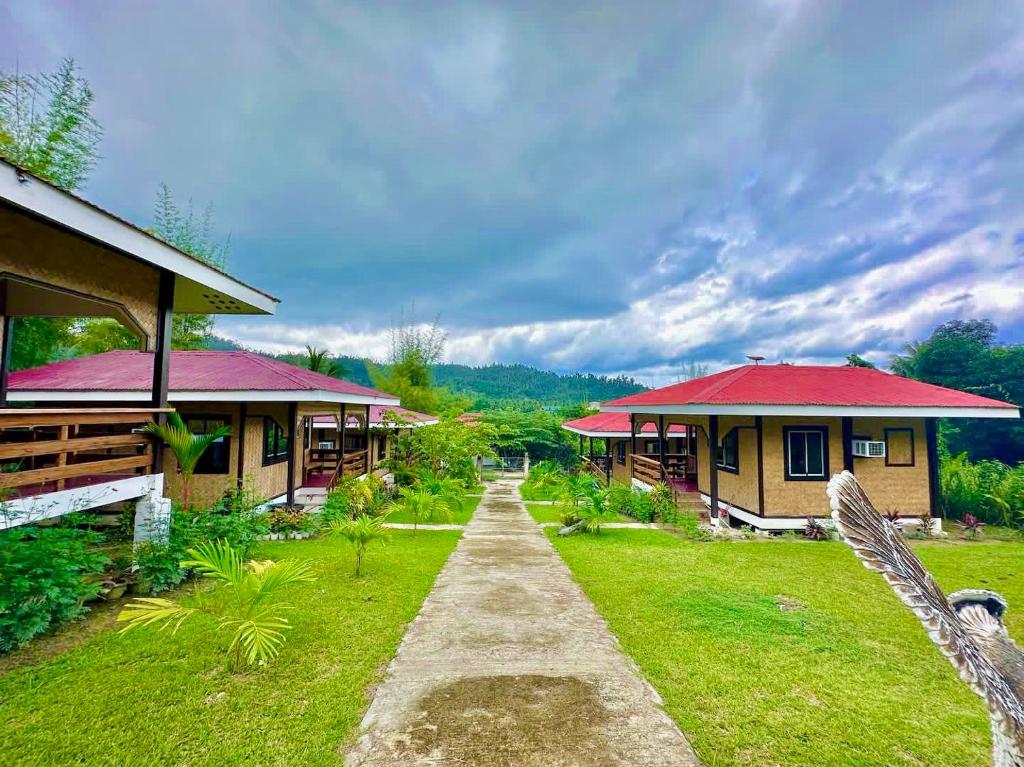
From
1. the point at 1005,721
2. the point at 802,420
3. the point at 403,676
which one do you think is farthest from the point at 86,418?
the point at 802,420

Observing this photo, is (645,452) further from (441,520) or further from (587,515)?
(441,520)

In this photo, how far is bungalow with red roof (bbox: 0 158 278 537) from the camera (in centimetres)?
394

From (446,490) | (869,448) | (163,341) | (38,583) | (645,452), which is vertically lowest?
(446,490)

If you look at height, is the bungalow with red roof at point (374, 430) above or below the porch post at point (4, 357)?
below

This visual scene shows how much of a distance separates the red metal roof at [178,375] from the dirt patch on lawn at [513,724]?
602 centimetres

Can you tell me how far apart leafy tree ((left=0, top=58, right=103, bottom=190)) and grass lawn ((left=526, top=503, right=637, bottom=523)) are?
11.8 meters

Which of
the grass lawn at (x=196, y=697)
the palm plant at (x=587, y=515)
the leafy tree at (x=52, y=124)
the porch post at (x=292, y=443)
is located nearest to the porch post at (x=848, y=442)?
the palm plant at (x=587, y=515)

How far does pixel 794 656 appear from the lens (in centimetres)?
366

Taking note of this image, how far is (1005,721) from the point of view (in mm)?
1095

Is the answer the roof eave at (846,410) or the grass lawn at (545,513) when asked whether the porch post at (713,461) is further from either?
the grass lawn at (545,513)

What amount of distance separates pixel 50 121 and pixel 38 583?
8.90 m

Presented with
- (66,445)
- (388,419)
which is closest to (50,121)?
(66,445)

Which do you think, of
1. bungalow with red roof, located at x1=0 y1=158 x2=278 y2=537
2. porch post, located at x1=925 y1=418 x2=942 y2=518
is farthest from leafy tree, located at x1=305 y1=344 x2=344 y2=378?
porch post, located at x1=925 y1=418 x2=942 y2=518

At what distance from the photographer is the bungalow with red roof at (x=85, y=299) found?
394 cm
